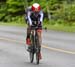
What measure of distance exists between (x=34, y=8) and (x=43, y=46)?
19.1ft

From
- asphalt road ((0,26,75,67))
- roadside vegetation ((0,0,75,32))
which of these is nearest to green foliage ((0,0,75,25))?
roadside vegetation ((0,0,75,32))

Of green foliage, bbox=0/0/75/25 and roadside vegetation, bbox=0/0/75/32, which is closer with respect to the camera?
roadside vegetation, bbox=0/0/75/32

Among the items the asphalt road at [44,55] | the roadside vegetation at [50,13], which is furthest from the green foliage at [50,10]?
the asphalt road at [44,55]

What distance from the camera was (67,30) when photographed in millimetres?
26438

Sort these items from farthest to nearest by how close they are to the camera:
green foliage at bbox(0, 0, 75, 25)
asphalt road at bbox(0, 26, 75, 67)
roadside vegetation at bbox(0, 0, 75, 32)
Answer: green foliage at bbox(0, 0, 75, 25)
roadside vegetation at bbox(0, 0, 75, 32)
asphalt road at bbox(0, 26, 75, 67)

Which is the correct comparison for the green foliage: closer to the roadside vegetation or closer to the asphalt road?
the roadside vegetation

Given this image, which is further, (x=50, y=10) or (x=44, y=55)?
(x=50, y=10)

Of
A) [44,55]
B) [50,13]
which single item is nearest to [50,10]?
[50,13]

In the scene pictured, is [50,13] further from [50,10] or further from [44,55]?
[44,55]

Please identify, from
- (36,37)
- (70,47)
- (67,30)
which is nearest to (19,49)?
(70,47)

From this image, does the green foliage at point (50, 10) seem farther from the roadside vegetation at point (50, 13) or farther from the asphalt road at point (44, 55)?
the asphalt road at point (44, 55)

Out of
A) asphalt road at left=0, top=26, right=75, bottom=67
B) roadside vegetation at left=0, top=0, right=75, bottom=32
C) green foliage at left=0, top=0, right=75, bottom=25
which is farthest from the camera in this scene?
green foliage at left=0, top=0, right=75, bottom=25

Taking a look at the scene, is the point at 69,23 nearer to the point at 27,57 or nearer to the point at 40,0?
the point at 40,0

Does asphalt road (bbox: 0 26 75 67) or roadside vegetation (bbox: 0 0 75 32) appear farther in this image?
roadside vegetation (bbox: 0 0 75 32)
